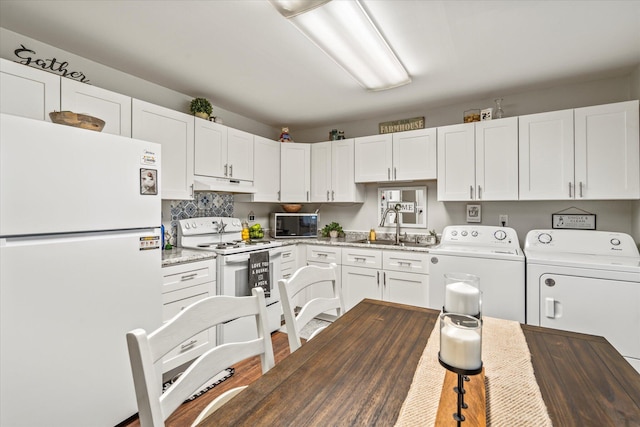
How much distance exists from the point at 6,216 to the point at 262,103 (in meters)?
2.35

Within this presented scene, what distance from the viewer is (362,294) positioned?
3.16 meters

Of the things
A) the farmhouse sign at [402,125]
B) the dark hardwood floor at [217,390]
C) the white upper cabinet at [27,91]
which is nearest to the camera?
the white upper cabinet at [27,91]

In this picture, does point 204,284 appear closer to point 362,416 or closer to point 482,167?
point 362,416

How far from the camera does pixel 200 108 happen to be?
2768mm

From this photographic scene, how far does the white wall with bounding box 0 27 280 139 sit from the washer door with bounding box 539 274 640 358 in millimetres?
3489

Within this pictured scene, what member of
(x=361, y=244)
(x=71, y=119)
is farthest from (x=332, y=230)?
(x=71, y=119)

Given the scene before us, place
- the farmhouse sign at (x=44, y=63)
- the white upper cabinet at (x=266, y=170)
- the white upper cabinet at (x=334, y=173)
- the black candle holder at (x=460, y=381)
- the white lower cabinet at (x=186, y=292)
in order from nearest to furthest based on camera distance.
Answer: the black candle holder at (x=460, y=381) < the farmhouse sign at (x=44, y=63) < the white lower cabinet at (x=186, y=292) < the white upper cabinet at (x=266, y=170) < the white upper cabinet at (x=334, y=173)

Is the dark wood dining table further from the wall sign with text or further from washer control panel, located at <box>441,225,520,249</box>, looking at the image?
the wall sign with text

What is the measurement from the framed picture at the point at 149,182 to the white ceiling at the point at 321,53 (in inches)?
35.6

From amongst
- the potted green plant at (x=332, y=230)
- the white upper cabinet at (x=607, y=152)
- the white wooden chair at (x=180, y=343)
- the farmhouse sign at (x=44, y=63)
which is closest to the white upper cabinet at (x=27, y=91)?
the farmhouse sign at (x=44, y=63)

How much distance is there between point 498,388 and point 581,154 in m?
2.51

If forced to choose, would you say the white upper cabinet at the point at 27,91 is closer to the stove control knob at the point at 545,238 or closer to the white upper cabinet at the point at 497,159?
the white upper cabinet at the point at 497,159

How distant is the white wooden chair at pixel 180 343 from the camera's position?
68cm

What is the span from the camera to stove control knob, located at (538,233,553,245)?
253 cm
